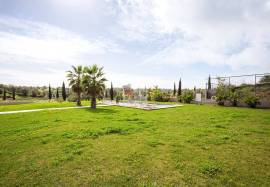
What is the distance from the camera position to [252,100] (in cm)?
1769

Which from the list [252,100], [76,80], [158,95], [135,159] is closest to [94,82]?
[76,80]

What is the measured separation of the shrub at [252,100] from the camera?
692 inches

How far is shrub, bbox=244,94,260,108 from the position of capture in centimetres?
1758

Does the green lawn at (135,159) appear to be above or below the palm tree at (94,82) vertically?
below

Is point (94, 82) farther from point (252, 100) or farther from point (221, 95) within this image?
point (252, 100)

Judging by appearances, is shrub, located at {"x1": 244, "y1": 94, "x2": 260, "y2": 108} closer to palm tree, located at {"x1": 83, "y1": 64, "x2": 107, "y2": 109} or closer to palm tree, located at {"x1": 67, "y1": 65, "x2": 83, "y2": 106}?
palm tree, located at {"x1": 83, "y1": 64, "x2": 107, "y2": 109}

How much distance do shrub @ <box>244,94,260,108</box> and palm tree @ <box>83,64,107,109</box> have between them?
17441 mm

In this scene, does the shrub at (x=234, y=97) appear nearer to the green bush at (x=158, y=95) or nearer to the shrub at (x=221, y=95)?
the shrub at (x=221, y=95)

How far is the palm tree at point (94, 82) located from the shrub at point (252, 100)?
1744 cm

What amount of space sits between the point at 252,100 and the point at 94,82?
18863 millimetres

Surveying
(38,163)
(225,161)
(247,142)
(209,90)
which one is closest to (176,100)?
(209,90)

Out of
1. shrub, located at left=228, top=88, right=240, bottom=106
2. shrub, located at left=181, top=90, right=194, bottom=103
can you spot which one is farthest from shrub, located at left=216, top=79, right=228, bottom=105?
shrub, located at left=181, top=90, right=194, bottom=103

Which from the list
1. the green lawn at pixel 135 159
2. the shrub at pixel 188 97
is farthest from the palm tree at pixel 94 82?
the shrub at pixel 188 97

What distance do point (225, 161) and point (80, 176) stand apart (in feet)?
12.9
